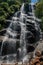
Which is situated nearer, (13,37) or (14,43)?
(14,43)

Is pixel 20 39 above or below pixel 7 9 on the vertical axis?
below

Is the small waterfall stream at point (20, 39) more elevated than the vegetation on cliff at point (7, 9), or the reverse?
the vegetation on cliff at point (7, 9)

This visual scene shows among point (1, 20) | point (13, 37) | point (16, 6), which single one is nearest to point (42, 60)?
point (13, 37)

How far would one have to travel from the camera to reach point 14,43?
19.4 metres

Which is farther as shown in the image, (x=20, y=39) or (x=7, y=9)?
(x=7, y=9)

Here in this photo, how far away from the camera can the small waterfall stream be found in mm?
18703

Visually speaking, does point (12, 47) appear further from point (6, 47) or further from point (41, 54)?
point (41, 54)

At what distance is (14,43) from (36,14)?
6449mm

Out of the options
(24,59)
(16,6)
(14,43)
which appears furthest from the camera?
(16,6)

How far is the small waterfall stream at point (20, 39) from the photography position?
18.7 metres

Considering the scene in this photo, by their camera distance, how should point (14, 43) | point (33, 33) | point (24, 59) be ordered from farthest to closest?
point (33, 33) < point (14, 43) < point (24, 59)

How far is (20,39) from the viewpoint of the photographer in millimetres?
20406

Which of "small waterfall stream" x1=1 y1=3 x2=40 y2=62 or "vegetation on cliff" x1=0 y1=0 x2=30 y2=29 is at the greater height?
"vegetation on cliff" x1=0 y1=0 x2=30 y2=29

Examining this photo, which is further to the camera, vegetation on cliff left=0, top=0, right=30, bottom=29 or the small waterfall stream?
vegetation on cliff left=0, top=0, right=30, bottom=29
